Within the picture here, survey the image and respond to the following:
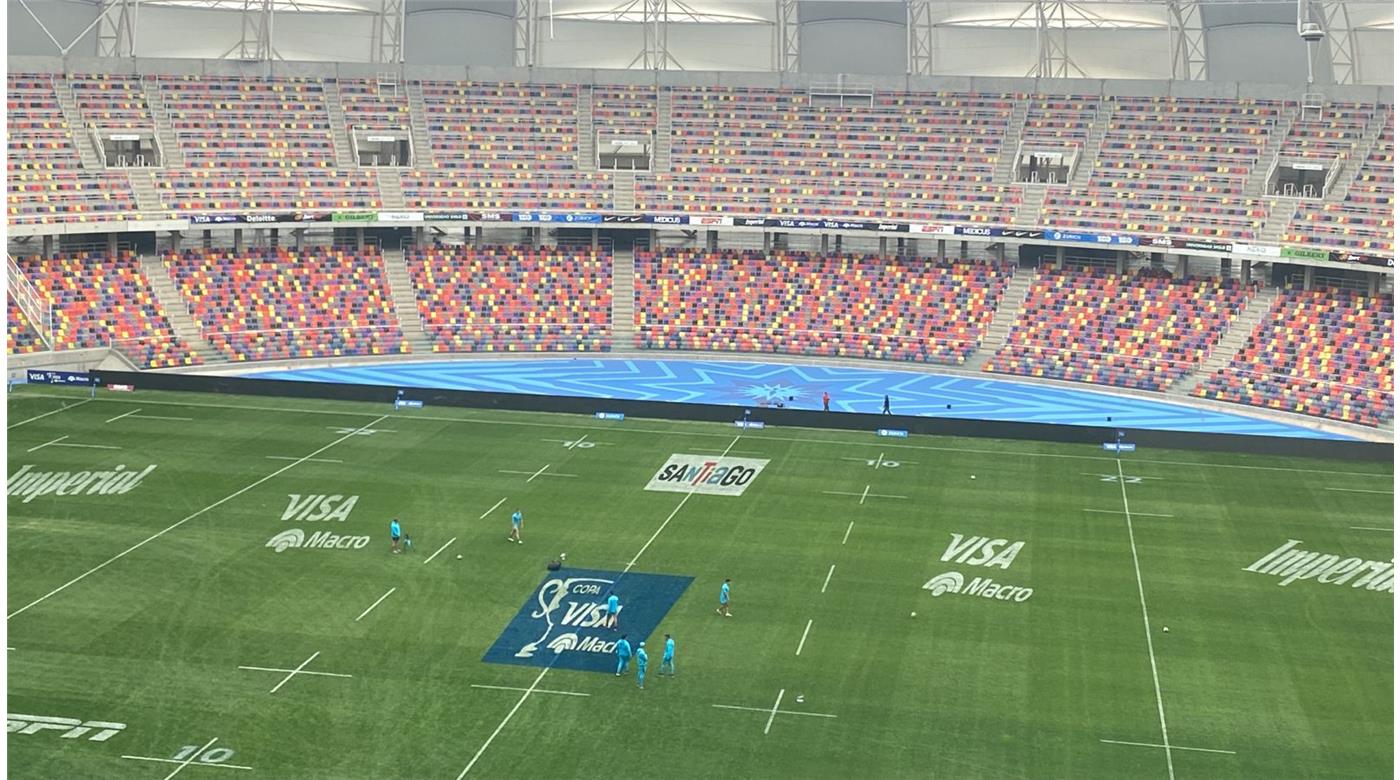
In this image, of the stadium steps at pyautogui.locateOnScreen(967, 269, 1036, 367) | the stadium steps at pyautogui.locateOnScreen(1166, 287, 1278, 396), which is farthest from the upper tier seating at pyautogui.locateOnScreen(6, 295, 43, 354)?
the stadium steps at pyautogui.locateOnScreen(1166, 287, 1278, 396)

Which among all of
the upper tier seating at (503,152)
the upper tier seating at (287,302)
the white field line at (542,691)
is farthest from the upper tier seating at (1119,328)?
the white field line at (542,691)

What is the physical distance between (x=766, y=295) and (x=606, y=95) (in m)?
14.0

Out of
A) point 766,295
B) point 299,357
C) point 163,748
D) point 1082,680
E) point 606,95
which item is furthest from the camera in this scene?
point 606,95

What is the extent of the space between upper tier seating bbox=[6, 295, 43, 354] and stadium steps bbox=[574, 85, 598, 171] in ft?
83.3

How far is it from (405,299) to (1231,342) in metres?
35.9

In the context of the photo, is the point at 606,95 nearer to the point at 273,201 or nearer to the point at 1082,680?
the point at 273,201

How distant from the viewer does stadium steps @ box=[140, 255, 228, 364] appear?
217 ft

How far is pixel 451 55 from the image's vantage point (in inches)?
3246

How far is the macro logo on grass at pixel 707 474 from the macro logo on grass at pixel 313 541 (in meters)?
9.53

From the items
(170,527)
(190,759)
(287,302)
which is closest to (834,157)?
(287,302)

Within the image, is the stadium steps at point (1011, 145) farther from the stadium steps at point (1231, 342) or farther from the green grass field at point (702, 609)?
the green grass field at point (702, 609)

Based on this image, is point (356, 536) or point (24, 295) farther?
point (24, 295)

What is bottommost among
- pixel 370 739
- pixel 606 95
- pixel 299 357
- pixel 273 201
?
pixel 370 739

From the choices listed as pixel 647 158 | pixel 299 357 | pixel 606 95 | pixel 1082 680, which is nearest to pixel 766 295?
pixel 647 158
